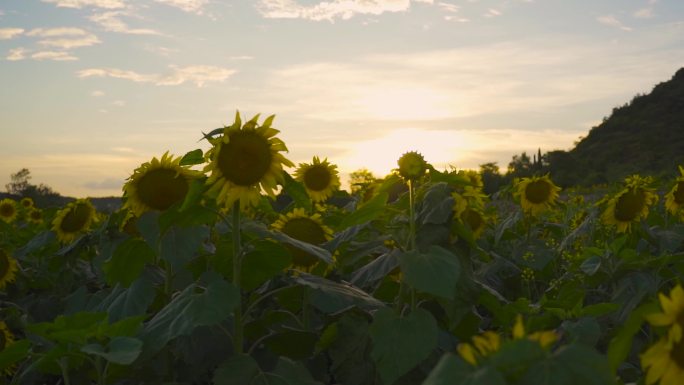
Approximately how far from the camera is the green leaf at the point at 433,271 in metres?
2.98

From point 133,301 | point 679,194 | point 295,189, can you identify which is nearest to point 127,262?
point 133,301

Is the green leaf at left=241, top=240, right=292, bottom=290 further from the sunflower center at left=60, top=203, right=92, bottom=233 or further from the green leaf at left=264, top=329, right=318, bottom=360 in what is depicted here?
the sunflower center at left=60, top=203, right=92, bottom=233

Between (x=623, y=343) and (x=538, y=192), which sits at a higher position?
(x=538, y=192)

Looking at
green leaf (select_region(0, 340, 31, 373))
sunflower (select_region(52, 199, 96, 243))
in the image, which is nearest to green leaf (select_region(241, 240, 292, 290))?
green leaf (select_region(0, 340, 31, 373))

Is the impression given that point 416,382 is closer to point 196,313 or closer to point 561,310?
point 561,310

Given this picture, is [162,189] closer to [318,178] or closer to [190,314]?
[190,314]

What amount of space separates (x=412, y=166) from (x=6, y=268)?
438 centimetres

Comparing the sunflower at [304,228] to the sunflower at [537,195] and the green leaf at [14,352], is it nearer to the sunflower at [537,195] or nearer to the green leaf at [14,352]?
the green leaf at [14,352]

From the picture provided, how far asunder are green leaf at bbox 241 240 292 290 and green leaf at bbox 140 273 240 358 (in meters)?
0.24

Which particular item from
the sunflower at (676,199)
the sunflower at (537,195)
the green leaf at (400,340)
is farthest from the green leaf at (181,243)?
the sunflower at (537,195)

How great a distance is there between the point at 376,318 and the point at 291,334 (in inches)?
22.0

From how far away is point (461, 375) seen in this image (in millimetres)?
1476

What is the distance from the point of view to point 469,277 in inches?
140

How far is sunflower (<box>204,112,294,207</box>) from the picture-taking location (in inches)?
137
